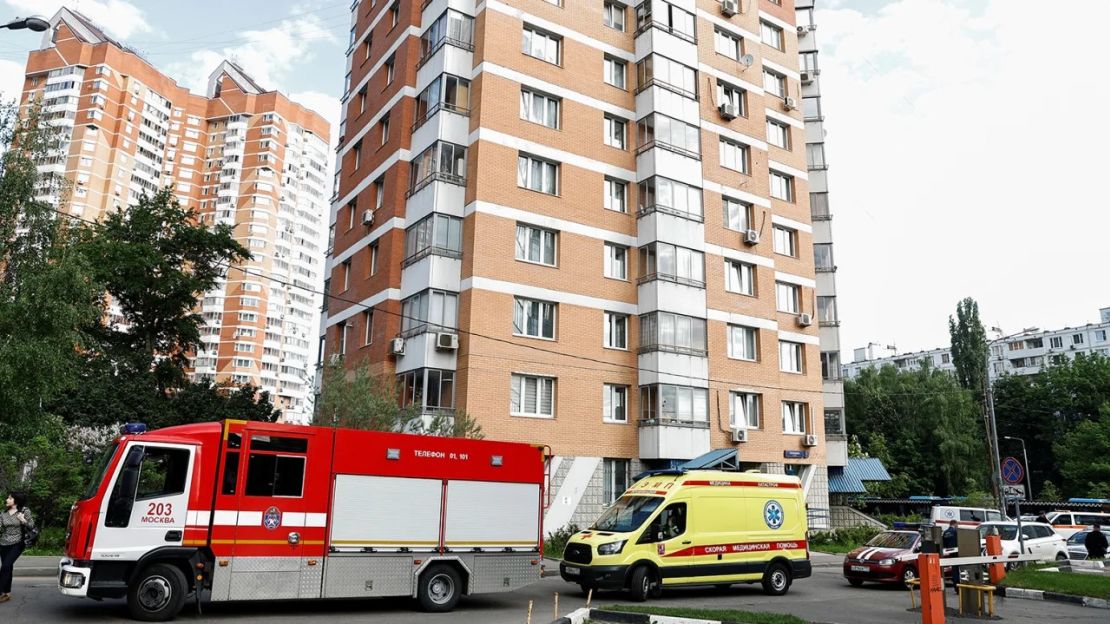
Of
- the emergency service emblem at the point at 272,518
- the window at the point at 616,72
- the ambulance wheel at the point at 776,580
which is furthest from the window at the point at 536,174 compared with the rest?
the emergency service emblem at the point at 272,518

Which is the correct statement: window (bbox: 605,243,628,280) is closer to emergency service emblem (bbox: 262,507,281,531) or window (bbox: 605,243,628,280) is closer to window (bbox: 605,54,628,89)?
window (bbox: 605,54,628,89)

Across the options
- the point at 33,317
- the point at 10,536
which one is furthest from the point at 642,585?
the point at 33,317

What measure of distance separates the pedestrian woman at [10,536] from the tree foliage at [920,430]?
5197 cm

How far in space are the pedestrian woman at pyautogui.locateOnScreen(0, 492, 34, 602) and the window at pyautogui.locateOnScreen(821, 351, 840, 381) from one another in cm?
3221

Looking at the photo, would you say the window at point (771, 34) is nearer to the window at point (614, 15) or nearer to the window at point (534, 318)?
the window at point (614, 15)

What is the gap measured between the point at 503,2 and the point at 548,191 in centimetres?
734

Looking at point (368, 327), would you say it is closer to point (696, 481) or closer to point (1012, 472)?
point (696, 481)

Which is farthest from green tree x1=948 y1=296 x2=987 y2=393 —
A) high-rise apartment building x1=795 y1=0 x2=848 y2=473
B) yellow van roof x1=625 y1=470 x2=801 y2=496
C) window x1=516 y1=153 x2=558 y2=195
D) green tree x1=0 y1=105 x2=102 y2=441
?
green tree x1=0 y1=105 x2=102 y2=441

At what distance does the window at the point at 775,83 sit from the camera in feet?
126

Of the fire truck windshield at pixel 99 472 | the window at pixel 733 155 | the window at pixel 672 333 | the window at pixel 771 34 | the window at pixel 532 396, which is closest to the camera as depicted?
the fire truck windshield at pixel 99 472

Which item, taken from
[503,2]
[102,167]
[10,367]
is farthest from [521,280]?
[102,167]

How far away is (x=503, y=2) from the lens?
28969 millimetres

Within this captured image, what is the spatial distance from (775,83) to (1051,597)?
28.1 metres

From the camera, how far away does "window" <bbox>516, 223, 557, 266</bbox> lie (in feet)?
90.2
